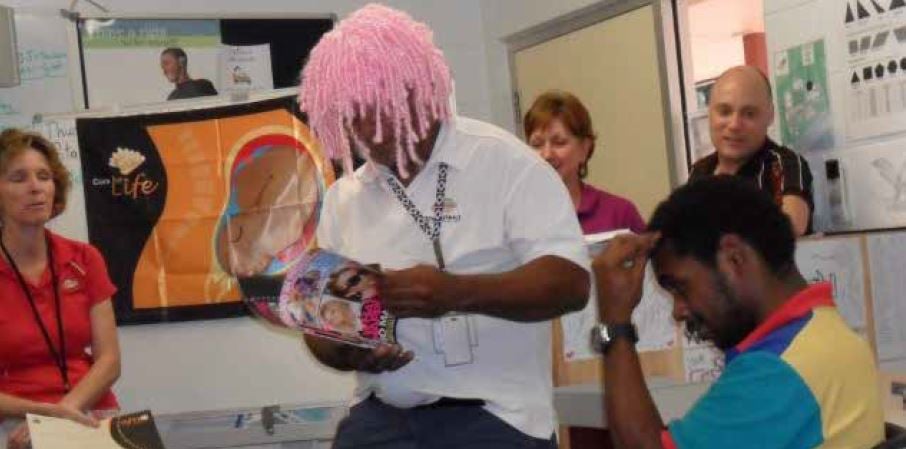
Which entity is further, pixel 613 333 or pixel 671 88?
pixel 671 88

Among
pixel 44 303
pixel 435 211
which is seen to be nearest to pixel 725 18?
pixel 44 303

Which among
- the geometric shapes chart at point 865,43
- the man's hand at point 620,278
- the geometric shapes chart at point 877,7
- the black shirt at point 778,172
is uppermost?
the geometric shapes chart at point 877,7

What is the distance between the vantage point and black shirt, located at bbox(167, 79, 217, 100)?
4.97 m

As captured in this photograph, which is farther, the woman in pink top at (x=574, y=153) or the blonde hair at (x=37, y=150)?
the woman in pink top at (x=574, y=153)

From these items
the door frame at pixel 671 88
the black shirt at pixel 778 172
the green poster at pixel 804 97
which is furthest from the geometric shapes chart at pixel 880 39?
the door frame at pixel 671 88

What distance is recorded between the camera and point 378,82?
186 centimetres

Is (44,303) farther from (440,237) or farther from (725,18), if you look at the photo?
(725,18)

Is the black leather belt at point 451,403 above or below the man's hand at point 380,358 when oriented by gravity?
below

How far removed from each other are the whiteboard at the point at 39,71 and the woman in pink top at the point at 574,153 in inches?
81.8

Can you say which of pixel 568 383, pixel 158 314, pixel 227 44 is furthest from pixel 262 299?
pixel 227 44

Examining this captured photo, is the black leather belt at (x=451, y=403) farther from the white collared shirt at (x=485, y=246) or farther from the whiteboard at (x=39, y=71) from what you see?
the whiteboard at (x=39, y=71)

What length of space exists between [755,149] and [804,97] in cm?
61

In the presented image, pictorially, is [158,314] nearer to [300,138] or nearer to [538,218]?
[300,138]

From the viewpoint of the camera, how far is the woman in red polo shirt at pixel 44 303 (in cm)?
317
